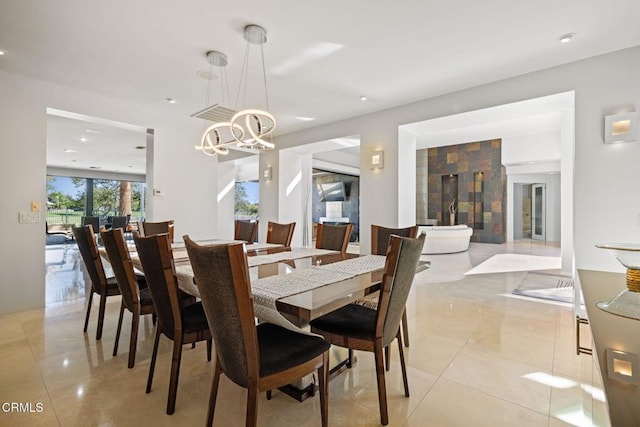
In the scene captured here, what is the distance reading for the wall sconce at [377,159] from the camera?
4797mm

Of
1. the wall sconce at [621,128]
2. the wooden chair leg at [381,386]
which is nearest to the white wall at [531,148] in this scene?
the wall sconce at [621,128]

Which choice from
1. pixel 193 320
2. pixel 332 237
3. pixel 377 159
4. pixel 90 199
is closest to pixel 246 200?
pixel 90 199

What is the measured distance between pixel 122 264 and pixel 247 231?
5.77ft

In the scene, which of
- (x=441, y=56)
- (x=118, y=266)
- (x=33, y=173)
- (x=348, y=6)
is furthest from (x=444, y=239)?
(x=33, y=173)

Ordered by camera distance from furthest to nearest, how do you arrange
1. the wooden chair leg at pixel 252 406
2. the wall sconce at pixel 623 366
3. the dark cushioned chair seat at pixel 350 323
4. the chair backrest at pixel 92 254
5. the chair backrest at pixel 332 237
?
the chair backrest at pixel 332 237
the chair backrest at pixel 92 254
the dark cushioned chair seat at pixel 350 323
the wooden chair leg at pixel 252 406
the wall sconce at pixel 623 366

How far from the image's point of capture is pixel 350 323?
5.63ft

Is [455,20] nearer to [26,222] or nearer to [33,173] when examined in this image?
[33,173]

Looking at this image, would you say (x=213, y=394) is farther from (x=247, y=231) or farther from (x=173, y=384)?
(x=247, y=231)

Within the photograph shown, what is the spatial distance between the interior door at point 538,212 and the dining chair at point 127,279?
39.5 ft

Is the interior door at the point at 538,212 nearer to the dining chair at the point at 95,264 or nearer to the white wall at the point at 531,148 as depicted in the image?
the white wall at the point at 531,148

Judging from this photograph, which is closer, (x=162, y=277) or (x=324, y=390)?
(x=324, y=390)

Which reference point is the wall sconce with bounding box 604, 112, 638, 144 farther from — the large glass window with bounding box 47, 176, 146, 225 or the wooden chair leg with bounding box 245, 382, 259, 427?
the large glass window with bounding box 47, 176, 146, 225

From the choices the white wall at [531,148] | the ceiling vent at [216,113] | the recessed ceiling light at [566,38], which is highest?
the white wall at [531,148]

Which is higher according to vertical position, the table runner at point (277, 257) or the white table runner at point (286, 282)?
the table runner at point (277, 257)
